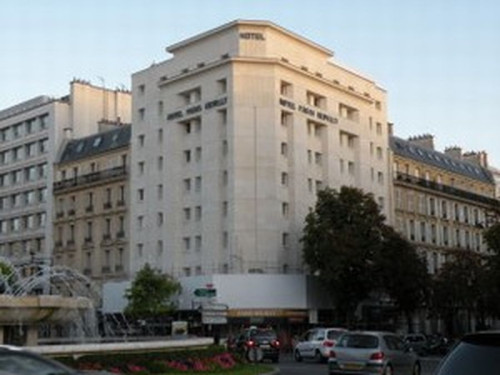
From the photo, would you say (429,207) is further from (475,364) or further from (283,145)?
(475,364)

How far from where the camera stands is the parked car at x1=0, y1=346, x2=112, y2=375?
39.2 feet

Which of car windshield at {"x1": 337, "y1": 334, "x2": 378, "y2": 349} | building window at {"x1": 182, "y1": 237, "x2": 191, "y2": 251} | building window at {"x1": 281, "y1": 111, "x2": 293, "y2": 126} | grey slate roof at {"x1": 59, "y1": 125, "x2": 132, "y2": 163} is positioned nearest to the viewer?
car windshield at {"x1": 337, "y1": 334, "x2": 378, "y2": 349}

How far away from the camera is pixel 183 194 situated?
70000 millimetres

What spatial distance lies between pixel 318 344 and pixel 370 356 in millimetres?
20552

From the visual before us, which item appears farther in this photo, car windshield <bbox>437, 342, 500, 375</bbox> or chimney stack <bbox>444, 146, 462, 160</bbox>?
chimney stack <bbox>444, 146, 462, 160</bbox>

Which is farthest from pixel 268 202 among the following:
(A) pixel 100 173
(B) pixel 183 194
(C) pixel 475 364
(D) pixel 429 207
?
(C) pixel 475 364

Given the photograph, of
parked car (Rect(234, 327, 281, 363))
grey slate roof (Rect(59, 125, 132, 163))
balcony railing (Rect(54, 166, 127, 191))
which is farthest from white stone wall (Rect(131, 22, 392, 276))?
parked car (Rect(234, 327, 281, 363))

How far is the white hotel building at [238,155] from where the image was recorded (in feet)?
214

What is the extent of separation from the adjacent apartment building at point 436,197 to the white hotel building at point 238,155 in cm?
868

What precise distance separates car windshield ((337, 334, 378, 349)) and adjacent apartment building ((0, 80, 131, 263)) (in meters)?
62.5

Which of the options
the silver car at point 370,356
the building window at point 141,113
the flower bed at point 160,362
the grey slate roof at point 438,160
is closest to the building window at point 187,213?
the building window at point 141,113

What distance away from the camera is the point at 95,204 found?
→ 80812mm

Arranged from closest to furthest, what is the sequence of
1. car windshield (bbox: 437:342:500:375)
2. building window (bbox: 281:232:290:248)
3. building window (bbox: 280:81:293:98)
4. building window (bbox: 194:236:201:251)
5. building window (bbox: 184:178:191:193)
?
car windshield (bbox: 437:342:500:375)
building window (bbox: 281:232:290:248)
building window (bbox: 194:236:201:251)
building window (bbox: 280:81:293:98)
building window (bbox: 184:178:191:193)

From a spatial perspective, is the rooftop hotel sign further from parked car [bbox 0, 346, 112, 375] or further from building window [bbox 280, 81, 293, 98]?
parked car [bbox 0, 346, 112, 375]
